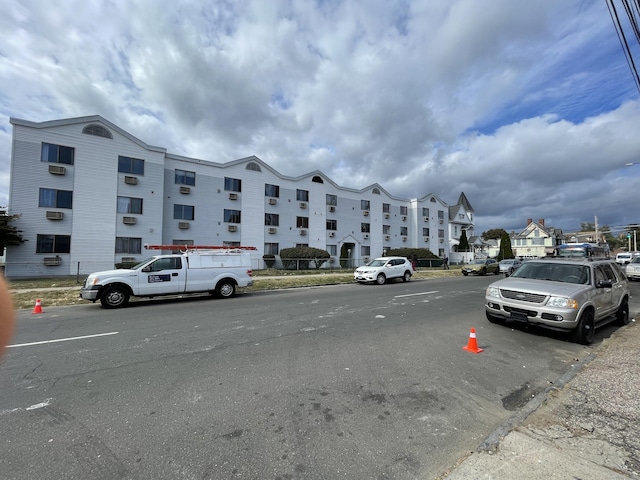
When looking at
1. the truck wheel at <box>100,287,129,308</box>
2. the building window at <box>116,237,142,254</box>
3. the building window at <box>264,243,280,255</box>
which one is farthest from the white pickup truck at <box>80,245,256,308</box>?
the building window at <box>264,243,280,255</box>

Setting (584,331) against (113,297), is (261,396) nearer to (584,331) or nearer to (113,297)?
(584,331)

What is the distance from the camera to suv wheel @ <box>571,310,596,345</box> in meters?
6.29

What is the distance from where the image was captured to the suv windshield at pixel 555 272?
711 cm

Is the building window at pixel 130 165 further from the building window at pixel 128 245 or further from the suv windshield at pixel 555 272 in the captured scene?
the suv windshield at pixel 555 272

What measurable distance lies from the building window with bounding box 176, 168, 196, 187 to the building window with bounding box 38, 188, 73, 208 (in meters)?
7.88

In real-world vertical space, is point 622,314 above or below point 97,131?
below

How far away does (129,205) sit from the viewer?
25281 millimetres

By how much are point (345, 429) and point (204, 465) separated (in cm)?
135

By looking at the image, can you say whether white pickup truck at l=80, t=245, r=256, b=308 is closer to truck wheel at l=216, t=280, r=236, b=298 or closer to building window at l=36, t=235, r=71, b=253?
truck wheel at l=216, t=280, r=236, b=298

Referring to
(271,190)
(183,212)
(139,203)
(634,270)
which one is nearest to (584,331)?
(634,270)

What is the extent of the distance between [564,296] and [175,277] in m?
11.5

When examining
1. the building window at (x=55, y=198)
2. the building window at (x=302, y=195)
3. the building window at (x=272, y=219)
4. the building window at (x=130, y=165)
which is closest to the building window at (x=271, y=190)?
the building window at (x=272, y=219)

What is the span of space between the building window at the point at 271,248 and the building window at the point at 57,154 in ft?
55.8

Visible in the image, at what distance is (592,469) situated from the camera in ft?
8.23
